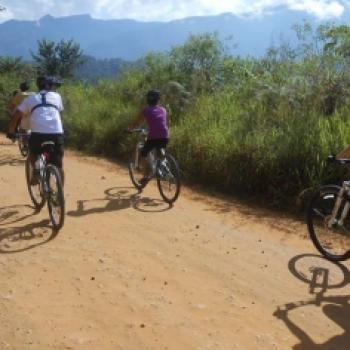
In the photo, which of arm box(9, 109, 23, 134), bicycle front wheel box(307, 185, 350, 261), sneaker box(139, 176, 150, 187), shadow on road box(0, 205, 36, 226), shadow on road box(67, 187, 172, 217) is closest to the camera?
bicycle front wheel box(307, 185, 350, 261)

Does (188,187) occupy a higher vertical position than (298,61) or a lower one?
lower

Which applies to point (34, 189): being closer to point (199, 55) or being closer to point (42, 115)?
point (42, 115)

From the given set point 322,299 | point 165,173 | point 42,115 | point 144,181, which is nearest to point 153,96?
point 165,173

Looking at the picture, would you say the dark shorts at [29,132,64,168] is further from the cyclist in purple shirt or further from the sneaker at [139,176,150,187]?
the sneaker at [139,176,150,187]

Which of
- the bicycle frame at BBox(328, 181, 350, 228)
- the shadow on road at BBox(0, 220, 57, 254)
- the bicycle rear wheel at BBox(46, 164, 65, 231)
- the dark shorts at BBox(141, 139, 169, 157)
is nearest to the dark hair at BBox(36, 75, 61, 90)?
the bicycle rear wheel at BBox(46, 164, 65, 231)

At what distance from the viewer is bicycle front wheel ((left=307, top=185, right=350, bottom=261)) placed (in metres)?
5.96

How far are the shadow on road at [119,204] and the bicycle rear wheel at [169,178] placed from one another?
0.14 meters

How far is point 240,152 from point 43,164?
3338 mm

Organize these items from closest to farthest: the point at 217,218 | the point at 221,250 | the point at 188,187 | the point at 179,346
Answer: the point at 179,346, the point at 221,250, the point at 217,218, the point at 188,187

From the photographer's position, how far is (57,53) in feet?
163

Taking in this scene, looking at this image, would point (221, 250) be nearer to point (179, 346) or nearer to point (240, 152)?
point (179, 346)

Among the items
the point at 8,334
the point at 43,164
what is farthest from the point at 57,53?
the point at 8,334

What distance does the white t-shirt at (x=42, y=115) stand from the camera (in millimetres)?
6953

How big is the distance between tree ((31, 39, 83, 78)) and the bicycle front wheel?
42572mm
